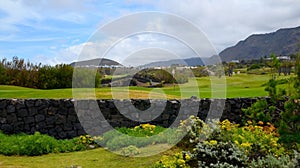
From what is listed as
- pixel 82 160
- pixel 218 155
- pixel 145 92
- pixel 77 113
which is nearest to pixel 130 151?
pixel 82 160

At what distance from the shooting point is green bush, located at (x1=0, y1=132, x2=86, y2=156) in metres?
9.18

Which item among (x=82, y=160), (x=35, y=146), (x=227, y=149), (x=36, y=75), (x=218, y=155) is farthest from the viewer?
(x=36, y=75)

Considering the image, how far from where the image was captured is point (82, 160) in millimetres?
8086

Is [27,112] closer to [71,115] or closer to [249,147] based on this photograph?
[71,115]

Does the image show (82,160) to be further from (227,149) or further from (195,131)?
(227,149)

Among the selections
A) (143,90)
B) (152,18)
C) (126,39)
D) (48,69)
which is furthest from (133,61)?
(48,69)

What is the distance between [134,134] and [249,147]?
10.4 ft

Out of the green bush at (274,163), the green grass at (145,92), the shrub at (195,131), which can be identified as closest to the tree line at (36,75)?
the green grass at (145,92)

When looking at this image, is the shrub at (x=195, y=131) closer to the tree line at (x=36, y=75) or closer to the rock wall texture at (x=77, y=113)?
the rock wall texture at (x=77, y=113)

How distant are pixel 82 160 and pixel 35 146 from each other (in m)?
1.78

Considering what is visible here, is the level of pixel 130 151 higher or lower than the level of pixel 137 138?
lower

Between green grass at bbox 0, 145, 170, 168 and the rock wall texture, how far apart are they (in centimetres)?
267

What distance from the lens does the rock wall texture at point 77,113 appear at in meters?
11.7

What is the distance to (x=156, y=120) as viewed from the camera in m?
12.0
